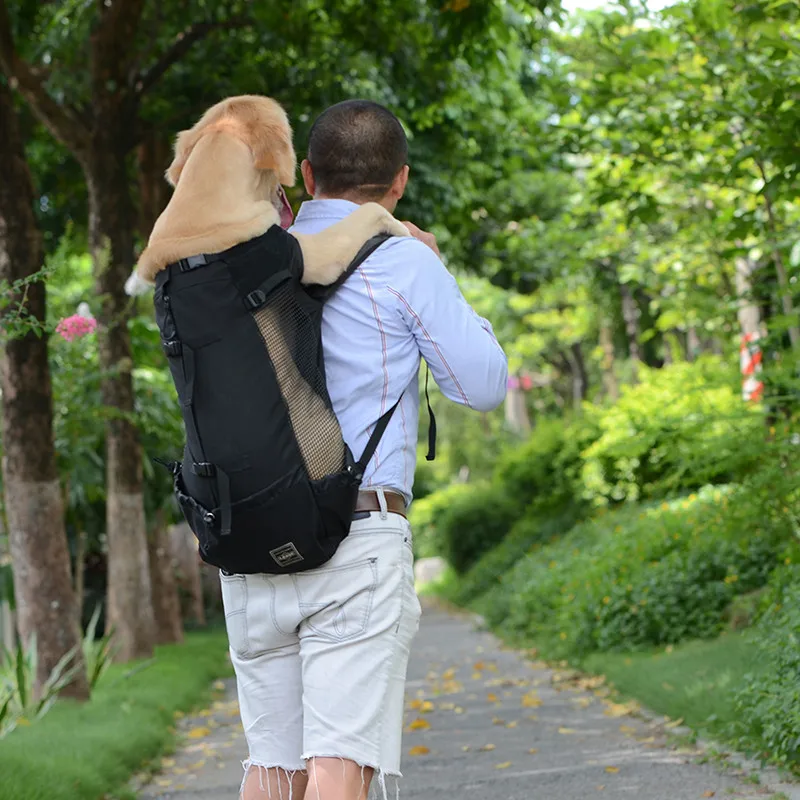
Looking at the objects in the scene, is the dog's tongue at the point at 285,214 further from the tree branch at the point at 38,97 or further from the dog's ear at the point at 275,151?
the tree branch at the point at 38,97

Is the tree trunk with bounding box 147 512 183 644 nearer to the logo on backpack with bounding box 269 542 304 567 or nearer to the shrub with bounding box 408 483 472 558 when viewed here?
the shrub with bounding box 408 483 472 558

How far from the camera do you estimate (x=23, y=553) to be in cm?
791

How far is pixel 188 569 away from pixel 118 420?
686cm

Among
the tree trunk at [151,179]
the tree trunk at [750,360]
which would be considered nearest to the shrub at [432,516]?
the tree trunk at [151,179]

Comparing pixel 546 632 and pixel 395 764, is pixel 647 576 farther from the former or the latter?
pixel 395 764

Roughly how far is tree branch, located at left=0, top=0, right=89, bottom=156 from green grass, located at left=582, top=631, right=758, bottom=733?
5910 millimetres

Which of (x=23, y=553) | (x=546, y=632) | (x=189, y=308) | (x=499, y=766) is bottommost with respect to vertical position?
(x=546, y=632)

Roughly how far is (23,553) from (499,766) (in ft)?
10.7

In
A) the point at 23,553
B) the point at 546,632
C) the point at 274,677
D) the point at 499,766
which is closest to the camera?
the point at 274,677

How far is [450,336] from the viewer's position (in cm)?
278

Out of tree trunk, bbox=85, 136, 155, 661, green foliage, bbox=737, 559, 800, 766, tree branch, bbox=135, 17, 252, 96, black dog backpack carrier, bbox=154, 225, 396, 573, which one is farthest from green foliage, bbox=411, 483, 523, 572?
black dog backpack carrier, bbox=154, 225, 396, 573

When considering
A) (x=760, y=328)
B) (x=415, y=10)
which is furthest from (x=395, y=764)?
(x=760, y=328)

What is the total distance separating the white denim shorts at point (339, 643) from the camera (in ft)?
8.81

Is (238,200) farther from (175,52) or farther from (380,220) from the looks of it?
(175,52)
